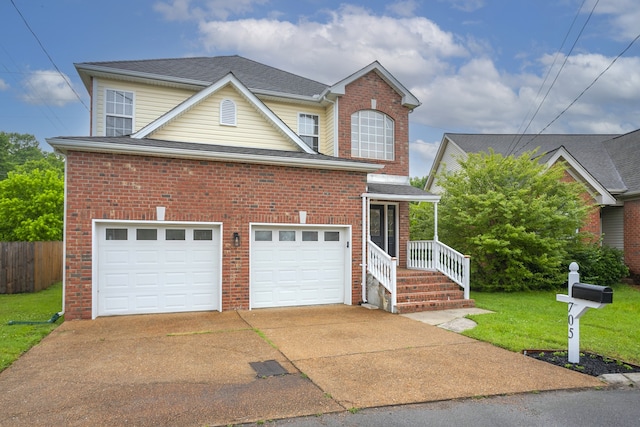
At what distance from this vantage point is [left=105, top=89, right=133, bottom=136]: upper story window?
12.6m

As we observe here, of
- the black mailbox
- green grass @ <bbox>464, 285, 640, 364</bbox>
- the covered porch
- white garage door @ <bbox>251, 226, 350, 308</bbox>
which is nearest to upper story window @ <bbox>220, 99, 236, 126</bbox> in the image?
white garage door @ <bbox>251, 226, 350, 308</bbox>

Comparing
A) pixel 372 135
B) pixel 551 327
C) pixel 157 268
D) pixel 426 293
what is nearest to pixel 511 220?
pixel 426 293

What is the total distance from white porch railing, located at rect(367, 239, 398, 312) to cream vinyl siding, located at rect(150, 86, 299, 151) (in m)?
3.84

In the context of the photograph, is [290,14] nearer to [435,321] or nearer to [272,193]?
[272,193]

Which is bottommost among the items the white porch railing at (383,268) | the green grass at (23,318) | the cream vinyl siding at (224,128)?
the green grass at (23,318)

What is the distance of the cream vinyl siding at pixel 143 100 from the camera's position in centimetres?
1248

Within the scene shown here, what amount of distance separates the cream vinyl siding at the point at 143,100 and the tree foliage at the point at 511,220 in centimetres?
957

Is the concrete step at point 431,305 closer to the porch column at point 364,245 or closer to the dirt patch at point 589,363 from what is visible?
the porch column at point 364,245

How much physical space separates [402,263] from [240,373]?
9.07 meters

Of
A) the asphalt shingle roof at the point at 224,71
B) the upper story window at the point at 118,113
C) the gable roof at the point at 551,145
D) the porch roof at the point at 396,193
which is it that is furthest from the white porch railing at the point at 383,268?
the gable roof at the point at 551,145

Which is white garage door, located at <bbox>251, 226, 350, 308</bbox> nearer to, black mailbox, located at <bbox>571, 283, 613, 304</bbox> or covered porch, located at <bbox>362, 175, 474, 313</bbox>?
covered porch, located at <bbox>362, 175, 474, 313</bbox>

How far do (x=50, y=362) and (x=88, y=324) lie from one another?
2739mm

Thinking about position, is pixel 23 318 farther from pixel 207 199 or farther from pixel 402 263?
pixel 402 263

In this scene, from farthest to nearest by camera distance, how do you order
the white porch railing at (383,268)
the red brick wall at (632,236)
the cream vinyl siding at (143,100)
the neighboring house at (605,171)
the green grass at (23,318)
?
the neighboring house at (605,171)
the red brick wall at (632,236)
the cream vinyl siding at (143,100)
the white porch railing at (383,268)
the green grass at (23,318)
